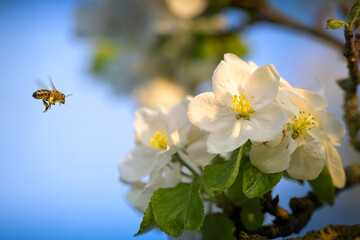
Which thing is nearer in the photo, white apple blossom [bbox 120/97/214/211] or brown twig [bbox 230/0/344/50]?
white apple blossom [bbox 120/97/214/211]

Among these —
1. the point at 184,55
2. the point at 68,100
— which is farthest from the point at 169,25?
the point at 68,100

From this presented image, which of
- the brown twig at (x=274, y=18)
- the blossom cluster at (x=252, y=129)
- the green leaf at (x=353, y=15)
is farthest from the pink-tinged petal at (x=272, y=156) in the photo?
the brown twig at (x=274, y=18)

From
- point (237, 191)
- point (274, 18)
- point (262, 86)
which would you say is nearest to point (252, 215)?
point (237, 191)

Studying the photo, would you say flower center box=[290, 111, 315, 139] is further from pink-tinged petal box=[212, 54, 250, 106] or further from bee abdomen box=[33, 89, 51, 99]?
bee abdomen box=[33, 89, 51, 99]

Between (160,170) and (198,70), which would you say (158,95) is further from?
(160,170)

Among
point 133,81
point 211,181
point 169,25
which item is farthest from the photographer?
Answer: point 133,81

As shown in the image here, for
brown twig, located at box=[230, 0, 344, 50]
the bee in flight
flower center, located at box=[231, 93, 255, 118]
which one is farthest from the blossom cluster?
brown twig, located at box=[230, 0, 344, 50]
